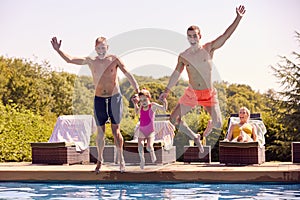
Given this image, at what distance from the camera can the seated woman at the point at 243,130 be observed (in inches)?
400

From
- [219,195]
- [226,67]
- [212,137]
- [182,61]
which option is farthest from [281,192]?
[226,67]

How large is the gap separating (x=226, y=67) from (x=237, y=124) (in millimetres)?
16876

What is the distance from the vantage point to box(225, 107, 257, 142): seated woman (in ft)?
33.3

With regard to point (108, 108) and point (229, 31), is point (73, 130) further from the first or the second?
point (229, 31)

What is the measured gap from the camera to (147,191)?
26.7 feet

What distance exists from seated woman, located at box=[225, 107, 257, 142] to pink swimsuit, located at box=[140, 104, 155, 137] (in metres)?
1.64

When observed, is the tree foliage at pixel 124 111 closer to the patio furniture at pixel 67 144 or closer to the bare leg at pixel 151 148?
the patio furniture at pixel 67 144

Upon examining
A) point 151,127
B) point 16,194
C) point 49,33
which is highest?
point 49,33

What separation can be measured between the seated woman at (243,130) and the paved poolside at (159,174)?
0.86 metres

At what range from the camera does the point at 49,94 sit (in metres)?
28.7

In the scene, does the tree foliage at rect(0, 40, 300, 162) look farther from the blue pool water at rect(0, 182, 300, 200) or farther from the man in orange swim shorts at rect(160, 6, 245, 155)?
the blue pool water at rect(0, 182, 300, 200)

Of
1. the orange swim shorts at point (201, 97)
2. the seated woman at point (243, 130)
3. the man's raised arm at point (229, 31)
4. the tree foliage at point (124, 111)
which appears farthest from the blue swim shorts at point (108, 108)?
the tree foliage at point (124, 111)

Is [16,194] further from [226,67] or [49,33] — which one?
[226,67]

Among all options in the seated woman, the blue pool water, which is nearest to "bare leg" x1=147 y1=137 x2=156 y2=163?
the blue pool water
